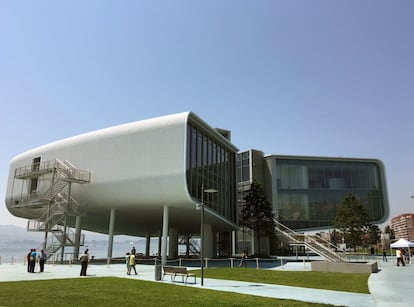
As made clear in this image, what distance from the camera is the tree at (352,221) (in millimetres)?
45375

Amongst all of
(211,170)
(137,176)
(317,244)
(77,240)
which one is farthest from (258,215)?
(77,240)

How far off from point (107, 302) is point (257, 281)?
10.2 metres

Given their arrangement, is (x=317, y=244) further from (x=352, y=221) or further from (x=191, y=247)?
(x=191, y=247)

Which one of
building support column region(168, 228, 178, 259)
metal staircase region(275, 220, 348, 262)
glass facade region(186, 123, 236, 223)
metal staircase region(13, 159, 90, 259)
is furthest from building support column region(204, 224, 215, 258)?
metal staircase region(13, 159, 90, 259)

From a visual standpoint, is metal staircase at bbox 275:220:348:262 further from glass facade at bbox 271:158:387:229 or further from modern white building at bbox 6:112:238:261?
glass facade at bbox 271:158:387:229

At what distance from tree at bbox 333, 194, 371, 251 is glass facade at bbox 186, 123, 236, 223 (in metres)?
15.0

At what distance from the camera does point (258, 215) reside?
148 ft

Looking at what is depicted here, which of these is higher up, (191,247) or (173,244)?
(173,244)

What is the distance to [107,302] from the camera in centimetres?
1139

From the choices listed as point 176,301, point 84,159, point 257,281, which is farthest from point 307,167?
point 176,301

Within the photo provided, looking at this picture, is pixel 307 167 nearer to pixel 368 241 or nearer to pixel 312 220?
pixel 312 220

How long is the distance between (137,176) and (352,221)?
2924 cm

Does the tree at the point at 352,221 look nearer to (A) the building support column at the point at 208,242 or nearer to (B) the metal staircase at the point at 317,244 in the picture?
(B) the metal staircase at the point at 317,244

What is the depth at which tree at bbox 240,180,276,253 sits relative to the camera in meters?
44.9
